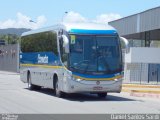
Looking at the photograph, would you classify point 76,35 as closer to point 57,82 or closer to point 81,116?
point 57,82

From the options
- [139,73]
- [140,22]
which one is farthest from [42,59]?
[140,22]

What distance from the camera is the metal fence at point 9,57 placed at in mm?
72938

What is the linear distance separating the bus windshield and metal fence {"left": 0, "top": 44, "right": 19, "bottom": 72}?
5042 cm

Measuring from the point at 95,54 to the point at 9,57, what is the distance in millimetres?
57647

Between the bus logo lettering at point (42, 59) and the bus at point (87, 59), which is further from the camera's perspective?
the bus logo lettering at point (42, 59)

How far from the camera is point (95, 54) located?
20922mm

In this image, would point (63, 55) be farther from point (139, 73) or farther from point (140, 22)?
point (140, 22)

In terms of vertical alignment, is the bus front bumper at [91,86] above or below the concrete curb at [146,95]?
above

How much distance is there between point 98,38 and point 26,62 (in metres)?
8.38

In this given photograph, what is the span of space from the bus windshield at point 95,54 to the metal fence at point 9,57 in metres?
50.4

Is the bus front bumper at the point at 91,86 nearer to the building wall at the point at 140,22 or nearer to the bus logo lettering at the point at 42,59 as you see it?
the bus logo lettering at the point at 42,59

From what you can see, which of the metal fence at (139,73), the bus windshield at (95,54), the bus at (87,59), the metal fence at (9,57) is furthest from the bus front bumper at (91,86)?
the metal fence at (9,57)

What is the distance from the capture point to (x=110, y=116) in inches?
584

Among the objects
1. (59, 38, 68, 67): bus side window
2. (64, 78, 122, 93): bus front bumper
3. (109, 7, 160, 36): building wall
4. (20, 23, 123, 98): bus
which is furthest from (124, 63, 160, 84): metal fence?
(64, 78, 122, 93): bus front bumper
